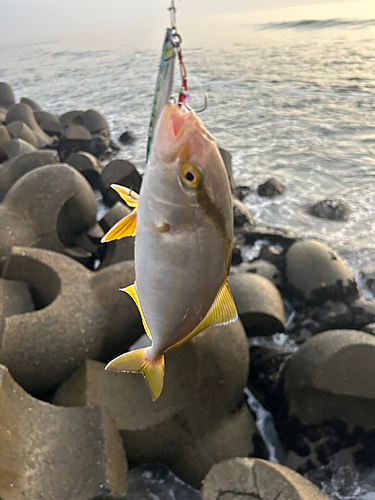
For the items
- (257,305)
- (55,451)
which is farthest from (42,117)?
(55,451)

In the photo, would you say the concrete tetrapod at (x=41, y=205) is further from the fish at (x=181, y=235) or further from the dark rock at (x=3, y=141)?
the fish at (x=181, y=235)

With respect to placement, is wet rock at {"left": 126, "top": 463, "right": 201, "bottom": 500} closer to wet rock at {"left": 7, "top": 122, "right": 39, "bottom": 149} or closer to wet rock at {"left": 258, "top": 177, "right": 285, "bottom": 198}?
wet rock at {"left": 258, "top": 177, "right": 285, "bottom": 198}

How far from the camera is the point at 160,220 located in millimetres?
1331

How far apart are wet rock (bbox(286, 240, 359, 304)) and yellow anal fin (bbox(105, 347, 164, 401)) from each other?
402 centimetres

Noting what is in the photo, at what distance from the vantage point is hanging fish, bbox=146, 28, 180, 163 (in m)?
1.57

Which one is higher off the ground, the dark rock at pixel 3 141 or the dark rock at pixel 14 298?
the dark rock at pixel 3 141

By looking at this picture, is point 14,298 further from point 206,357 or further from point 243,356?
point 243,356

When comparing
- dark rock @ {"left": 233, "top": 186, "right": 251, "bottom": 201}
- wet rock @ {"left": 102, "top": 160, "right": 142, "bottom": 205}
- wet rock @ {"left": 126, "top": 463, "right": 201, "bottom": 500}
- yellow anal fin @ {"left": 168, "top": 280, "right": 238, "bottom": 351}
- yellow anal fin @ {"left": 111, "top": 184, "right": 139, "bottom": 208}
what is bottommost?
wet rock @ {"left": 126, "top": 463, "right": 201, "bottom": 500}

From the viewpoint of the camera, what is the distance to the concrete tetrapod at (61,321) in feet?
11.1

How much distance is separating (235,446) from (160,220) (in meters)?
2.84

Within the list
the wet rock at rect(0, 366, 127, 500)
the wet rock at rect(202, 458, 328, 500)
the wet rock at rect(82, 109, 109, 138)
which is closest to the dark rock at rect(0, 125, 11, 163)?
the wet rock at rect(82, 109, 109, 138)

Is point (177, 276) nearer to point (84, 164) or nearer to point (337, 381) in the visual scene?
point (337, 381)

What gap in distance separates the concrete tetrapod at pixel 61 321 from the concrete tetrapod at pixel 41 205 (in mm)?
814

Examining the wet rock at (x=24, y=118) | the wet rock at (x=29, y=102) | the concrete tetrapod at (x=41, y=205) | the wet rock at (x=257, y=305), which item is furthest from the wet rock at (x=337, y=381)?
the wet rock at (x=29, y=102)
